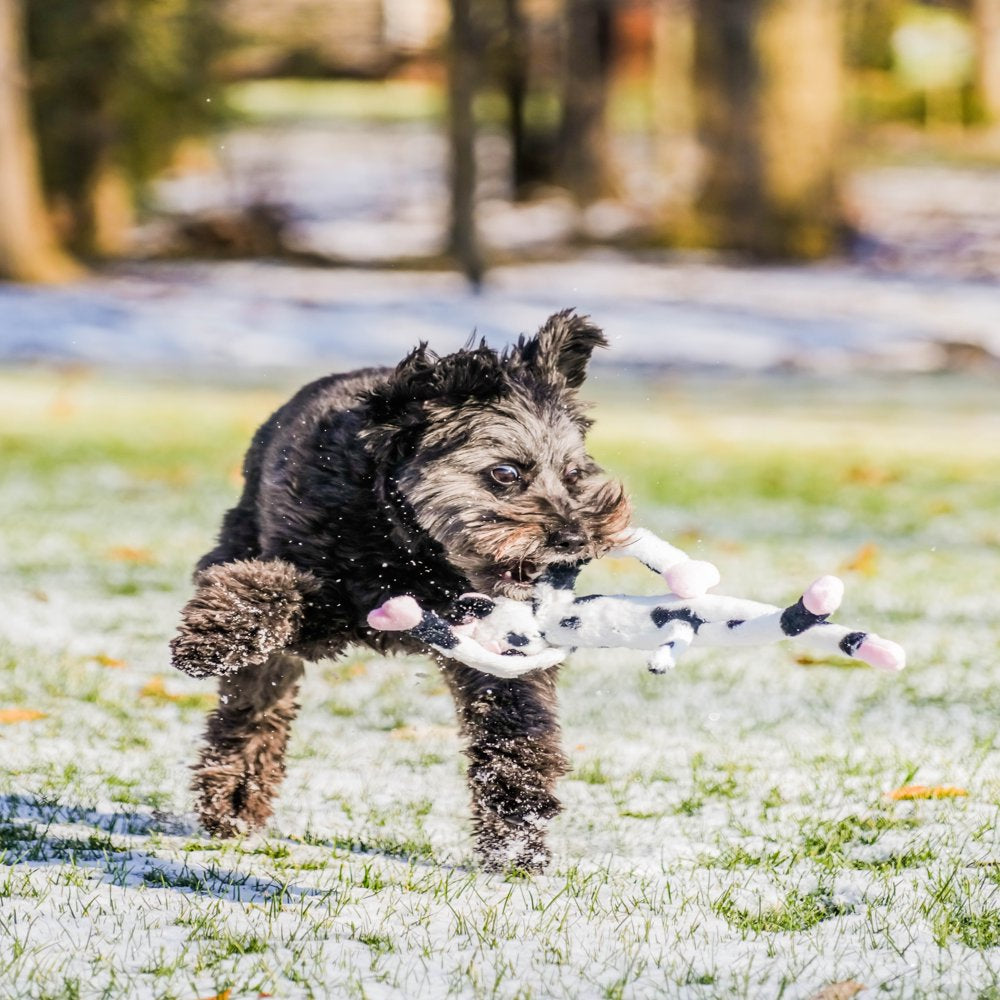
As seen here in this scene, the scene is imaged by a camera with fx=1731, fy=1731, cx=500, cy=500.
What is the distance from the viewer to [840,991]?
11.6 ft

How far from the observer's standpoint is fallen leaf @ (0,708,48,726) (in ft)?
19.0

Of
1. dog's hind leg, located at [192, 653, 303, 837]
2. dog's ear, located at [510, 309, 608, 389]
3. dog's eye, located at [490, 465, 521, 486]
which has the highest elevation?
dog's ear, located at [510, 309, 608, 389]

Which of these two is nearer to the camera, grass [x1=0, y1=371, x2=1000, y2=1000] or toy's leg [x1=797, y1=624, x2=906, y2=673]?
grass [x1=0, y1=371, x2=1000, y2=1000]

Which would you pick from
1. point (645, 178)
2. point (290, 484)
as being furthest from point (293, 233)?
point (290, 484)

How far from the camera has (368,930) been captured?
12.6 feet

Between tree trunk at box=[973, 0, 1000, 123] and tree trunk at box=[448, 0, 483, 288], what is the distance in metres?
22.9

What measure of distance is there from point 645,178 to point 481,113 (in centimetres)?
516

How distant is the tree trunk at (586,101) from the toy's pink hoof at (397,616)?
23.8 meters

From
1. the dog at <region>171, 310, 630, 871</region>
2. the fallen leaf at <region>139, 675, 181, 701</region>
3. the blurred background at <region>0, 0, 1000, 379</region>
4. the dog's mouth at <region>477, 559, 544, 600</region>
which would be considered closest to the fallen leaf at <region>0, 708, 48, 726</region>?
the fallen leaf at <region>139, 675, 181, 701</region>

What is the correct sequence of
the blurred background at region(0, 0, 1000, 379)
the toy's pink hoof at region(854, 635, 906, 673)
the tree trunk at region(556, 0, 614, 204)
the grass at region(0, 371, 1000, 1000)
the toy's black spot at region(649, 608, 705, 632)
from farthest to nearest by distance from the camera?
the tree trunk at region(556, 0, 614, 204) < the blurred background at region(0, 0, 1000, 379) < the toy's black spot at region(649, 608, 705, 632) < the toy's pink hoof at region(854, 635, 906, 673) < the grass at region(0, 371, 1000, 1000)

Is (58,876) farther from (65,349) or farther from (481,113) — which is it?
(481,113)

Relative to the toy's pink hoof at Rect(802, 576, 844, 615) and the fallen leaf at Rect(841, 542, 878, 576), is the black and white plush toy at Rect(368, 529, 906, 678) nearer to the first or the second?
the toy's pink hoof at Rect(802, 576, 844, 615)

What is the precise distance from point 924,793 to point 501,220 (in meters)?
25.1

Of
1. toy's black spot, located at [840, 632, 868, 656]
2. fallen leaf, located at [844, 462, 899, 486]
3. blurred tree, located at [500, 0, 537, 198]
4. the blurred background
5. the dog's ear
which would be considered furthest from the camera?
blurred tree, located at [500, 0, 537, 198]
